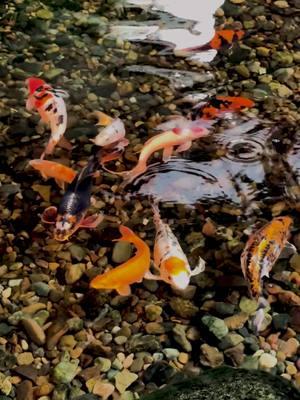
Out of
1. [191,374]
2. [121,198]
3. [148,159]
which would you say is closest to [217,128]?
[148,159]

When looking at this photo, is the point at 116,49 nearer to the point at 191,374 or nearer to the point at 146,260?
the point at 146,260

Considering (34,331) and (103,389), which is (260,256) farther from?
(34,331)

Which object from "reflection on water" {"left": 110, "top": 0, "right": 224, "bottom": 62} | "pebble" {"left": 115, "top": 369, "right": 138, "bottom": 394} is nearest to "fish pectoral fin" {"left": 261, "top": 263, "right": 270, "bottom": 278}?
"pebble" {"left": 115, "top": 369, "right": 138, "bottom": 394}

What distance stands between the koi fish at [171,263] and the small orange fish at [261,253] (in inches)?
9.8

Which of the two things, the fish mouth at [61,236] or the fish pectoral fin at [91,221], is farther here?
the fish pectoral fin at [91,221]

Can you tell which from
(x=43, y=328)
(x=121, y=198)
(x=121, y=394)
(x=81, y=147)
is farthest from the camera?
(x=81, y=147)

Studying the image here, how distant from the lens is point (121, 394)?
3.38m

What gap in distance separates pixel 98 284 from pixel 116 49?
2.20 m

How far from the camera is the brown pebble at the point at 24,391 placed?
11.1 ft

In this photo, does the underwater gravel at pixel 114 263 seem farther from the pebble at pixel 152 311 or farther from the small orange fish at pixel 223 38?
the small orange fish at pixel 223 38

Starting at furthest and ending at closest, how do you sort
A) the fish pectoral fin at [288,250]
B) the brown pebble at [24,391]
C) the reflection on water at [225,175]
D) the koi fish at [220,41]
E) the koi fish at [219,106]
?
1. the koi fish at [220,41]
2. the koi fish at [219,106]
3. the reflection on water at [225,175]
4. the fish pectoral fin at [288,250]
5. the brown pebble at [24,391]

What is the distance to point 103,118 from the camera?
471cm

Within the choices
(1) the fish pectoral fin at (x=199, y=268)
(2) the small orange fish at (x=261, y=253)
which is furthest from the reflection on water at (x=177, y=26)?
(1) the fish pectoral fin at (x=199, y=268)

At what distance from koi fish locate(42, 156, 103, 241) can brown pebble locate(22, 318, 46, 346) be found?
0.54m
